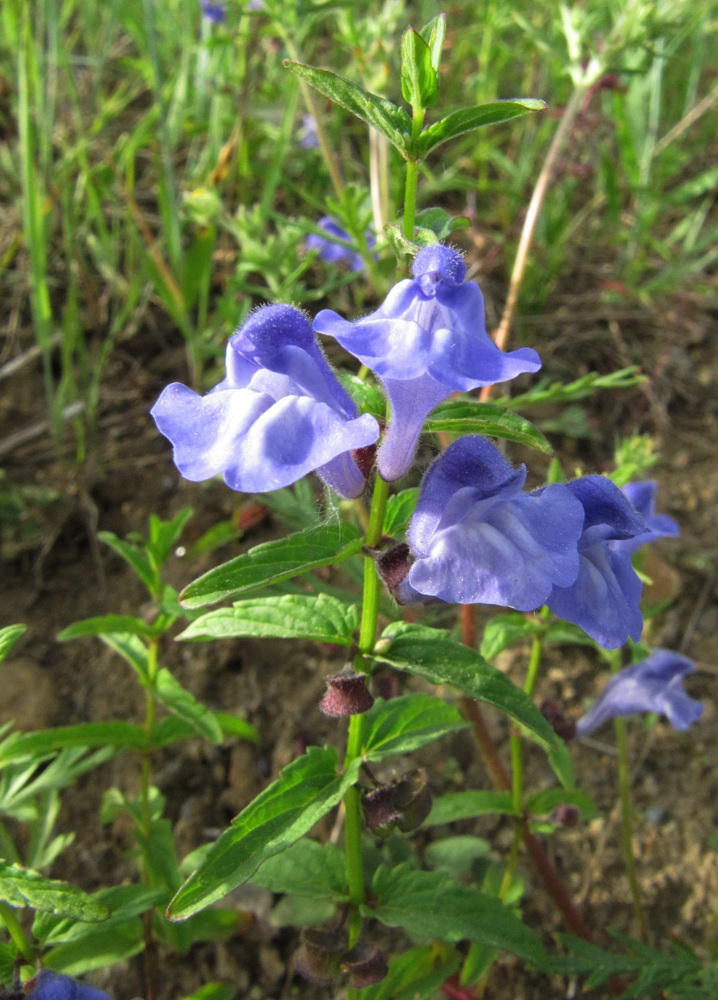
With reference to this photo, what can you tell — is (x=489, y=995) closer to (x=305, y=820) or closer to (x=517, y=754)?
(x=517, y=754)

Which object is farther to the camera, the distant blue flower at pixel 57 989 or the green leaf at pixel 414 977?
the green leaf at pixel 414 977

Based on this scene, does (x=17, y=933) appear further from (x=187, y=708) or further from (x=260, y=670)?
(x=260, y=670)

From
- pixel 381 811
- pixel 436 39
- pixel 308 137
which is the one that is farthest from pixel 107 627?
pixel 308 137

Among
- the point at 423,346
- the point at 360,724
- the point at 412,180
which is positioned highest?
the point at 412,180

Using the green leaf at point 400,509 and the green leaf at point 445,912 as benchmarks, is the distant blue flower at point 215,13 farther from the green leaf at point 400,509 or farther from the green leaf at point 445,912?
the green leaf at point 445,912

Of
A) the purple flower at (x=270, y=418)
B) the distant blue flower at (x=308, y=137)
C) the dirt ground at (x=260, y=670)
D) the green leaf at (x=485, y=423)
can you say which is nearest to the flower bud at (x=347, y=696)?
the purple flower at (x=270, y=418)
